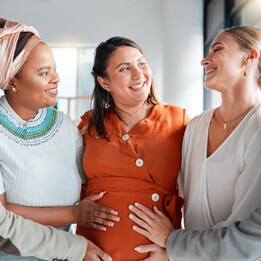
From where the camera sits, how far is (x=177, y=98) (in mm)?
6227

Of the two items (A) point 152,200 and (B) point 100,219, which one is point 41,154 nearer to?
(B) point 100,219

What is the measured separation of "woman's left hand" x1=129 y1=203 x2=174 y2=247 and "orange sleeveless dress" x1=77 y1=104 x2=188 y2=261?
0.09 feet

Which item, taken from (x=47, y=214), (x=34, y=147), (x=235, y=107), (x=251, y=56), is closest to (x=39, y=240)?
(x=47, y=214)

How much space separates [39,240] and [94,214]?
24 cm

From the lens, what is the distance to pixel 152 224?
148cm

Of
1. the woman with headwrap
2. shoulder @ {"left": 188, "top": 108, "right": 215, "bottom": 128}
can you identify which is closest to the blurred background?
shoulder @ {"left": 188, "top": 108, "right": 215, "bottom": 128}

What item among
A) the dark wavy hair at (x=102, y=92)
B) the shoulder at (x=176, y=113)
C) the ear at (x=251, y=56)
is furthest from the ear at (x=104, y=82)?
the ear at (x=251, y=56)

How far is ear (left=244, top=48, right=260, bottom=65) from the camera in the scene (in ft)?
4.67

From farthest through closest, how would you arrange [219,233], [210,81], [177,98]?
[177,98] → [210,81] → [219,233]

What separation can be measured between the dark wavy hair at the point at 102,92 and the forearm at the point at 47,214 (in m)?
0.35

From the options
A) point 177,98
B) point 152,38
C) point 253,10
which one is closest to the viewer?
point 253,10

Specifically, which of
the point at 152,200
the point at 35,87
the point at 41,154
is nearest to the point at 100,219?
the point at 152,200

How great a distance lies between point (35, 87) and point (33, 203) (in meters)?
0.44

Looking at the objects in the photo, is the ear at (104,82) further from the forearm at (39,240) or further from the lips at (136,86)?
the forearm at (39,240)
